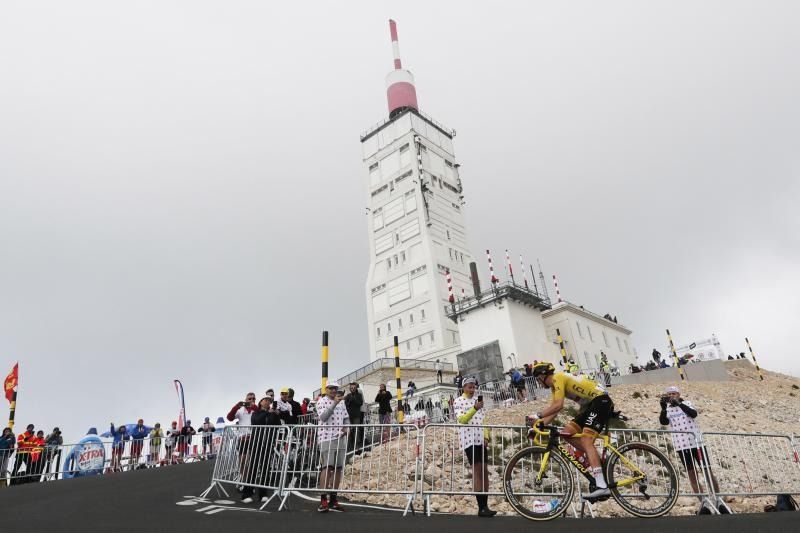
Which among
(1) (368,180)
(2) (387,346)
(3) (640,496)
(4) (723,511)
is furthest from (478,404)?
(1) (368,180)

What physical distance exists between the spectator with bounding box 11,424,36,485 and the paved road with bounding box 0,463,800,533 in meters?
5.58

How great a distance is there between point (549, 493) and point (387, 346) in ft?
163

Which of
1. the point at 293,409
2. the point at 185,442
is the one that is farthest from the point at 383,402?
the point at 185,442

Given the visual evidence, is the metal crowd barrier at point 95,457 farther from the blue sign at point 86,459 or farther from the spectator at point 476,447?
the spectator at point 476,447

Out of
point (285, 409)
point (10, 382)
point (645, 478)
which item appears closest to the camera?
point (645, 478)

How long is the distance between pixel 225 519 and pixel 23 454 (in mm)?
12827

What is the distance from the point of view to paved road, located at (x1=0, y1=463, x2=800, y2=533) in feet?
19.1

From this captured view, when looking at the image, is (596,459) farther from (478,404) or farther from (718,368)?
(718,368)

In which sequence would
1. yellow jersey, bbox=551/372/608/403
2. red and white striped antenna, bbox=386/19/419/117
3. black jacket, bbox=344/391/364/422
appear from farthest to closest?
red and white striped antenna, bbox=386/19/419/117, black jacket, bbox=344/391/364/422, yellow jersey, bbox=551/372/608/403

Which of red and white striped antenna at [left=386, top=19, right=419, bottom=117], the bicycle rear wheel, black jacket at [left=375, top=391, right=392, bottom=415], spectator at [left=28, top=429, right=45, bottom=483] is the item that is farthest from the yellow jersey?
red and white striped antenna at [left=386, top=19, right=419, bottom=117]

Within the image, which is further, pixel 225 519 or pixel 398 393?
pixel 398 393

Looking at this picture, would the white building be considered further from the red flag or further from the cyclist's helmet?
the cyclist's helmet

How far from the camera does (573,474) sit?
23.1 ft

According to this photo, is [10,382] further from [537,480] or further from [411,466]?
[537,480]
